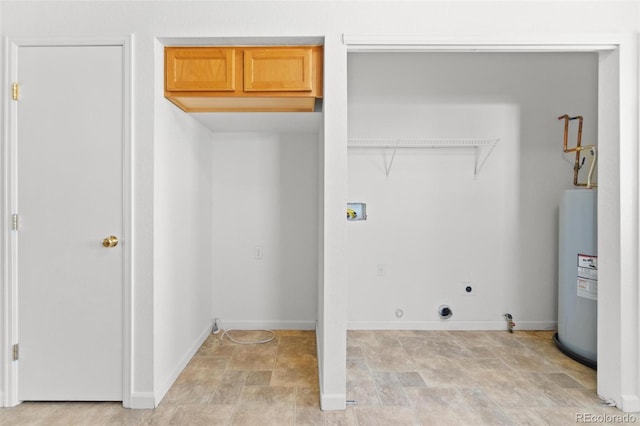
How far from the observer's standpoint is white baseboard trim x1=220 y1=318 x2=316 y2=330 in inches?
127

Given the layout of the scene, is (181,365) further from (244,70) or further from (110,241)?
(244,70)

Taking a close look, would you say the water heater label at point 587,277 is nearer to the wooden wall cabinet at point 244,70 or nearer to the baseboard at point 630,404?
the baseboard at point 630,404

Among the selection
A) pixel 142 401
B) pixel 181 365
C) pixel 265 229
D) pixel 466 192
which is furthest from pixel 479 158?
pixel 142 401

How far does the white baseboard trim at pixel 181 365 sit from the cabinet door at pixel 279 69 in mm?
1858

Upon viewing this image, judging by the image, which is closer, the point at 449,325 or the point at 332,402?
the point at 332,402

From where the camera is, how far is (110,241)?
1.98 meters

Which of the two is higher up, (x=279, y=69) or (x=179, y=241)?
(x=279, y=69)

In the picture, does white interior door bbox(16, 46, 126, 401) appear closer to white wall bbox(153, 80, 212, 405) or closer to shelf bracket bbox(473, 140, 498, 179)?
white wall bbox(153, 80, 212, 405)

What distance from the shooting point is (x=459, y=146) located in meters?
3.19

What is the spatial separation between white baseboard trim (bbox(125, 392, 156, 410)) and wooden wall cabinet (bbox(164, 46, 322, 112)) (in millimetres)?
1736

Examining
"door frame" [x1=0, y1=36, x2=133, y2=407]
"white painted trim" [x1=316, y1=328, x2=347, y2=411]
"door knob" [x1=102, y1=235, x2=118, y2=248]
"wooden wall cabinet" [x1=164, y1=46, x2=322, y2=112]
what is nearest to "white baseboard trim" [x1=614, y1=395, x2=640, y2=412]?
"white painted trim" [x1=316, y1=328, x2=347, y2=411]

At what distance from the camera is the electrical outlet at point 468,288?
3.26 meters

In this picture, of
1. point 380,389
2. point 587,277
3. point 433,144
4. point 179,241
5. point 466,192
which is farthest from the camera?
point 466,192

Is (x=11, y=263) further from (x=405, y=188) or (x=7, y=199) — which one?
(x=405, y=188)
